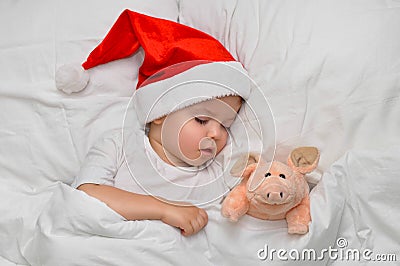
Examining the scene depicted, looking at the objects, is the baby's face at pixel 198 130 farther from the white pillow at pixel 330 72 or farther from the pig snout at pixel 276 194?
the pig snout at pixel 276 194

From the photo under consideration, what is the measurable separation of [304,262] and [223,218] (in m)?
0.17

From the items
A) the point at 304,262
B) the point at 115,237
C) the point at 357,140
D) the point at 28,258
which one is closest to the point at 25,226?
the point at 28,258

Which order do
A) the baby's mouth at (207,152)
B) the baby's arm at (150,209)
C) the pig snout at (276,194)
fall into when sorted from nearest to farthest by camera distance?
the pig snout at (276,194)
the baby's arm at (150,209)
the baby's mouth at (207,152)

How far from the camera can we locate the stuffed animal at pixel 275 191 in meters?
1.13

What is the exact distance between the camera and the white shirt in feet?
4.28

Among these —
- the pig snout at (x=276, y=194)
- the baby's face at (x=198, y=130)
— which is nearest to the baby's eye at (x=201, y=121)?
the baby's face at (x=198, y=130)

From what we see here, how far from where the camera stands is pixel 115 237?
118 centimetres

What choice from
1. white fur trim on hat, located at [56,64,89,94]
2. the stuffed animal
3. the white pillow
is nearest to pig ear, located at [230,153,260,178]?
the stuffed animal

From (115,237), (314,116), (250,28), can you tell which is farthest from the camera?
(250,28)

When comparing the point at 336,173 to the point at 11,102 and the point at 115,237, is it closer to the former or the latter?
the point at 115,237

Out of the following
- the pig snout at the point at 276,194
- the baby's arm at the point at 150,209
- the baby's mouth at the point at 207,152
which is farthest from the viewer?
the baby's mouth at the point at 207,152

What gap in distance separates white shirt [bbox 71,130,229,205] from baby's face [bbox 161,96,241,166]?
0.10ft

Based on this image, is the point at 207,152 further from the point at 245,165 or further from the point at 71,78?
the point at 71,78

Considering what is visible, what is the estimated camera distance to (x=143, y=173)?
132 centimetres
